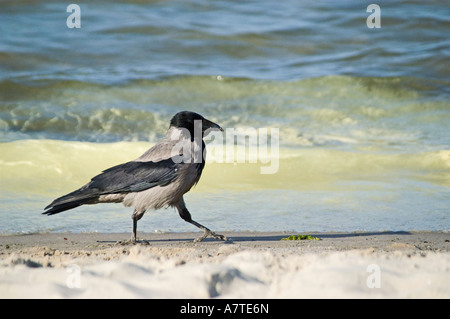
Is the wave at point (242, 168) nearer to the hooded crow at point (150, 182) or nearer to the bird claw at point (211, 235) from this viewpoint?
the hooded crow at point (150, 182)

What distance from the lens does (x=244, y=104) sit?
13016mm

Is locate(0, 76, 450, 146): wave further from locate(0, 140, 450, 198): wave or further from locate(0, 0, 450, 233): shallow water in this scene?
locate(0, 140, 450, 198): wave

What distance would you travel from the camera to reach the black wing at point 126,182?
5.56 metres

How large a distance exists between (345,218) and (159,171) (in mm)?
2186

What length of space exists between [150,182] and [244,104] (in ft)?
25.0

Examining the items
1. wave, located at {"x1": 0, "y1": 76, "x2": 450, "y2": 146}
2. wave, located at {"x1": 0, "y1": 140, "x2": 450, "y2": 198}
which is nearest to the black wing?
wave, located at {"x1": 0, "y1": 140, "x2": 450, "y2": 198}

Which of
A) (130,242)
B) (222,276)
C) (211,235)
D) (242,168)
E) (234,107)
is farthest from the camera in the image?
(234,107)

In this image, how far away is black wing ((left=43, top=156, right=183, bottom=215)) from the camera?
5.56 metres

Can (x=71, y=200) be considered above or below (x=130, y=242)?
above

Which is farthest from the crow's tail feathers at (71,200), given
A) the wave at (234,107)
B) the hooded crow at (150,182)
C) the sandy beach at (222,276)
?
the wave at (234,107)

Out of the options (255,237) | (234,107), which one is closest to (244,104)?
(234,107)

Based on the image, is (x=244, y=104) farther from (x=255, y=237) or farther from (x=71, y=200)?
(x=71, y=200)

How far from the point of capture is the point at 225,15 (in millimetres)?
17312
